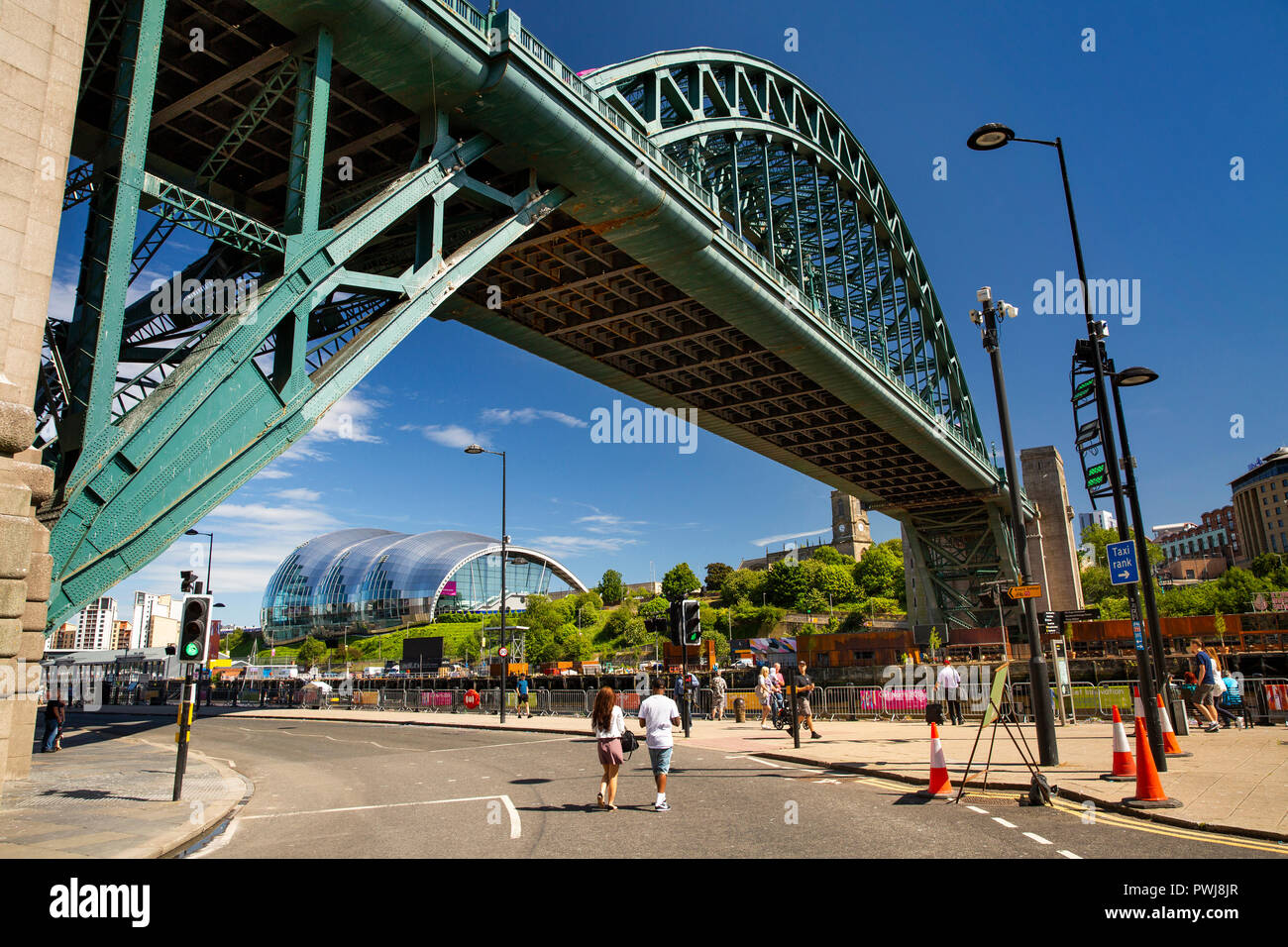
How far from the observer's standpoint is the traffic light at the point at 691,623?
738 inches

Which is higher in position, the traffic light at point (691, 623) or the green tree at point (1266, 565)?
the green tree at point (1266, 565)

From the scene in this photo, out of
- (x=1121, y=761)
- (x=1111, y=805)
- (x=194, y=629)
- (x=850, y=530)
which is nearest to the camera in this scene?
(x=1111, y=805)

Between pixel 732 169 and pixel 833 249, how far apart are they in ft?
65.5

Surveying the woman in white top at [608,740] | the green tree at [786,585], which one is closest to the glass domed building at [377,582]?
the green tree at [786,585]

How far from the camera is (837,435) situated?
5162 centimetres

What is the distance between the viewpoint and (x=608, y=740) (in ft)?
35.2

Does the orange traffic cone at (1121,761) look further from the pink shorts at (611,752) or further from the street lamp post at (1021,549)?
the pink shorts at (611,752)

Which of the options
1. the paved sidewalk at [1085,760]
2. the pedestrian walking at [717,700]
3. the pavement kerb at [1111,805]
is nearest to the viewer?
the pavement kerb at [1111,805]

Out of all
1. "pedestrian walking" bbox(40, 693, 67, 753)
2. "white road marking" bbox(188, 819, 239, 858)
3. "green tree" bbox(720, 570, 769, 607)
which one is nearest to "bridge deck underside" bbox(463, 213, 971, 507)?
"pedestrian walking" bbox(40, 693, 67, 753)

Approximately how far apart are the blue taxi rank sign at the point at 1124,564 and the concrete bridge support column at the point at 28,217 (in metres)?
14.9

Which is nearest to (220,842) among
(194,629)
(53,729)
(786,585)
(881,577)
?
(194,629)

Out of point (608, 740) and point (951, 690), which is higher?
point (608, 740)

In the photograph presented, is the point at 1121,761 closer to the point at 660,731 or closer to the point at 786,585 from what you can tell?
the point at 660,731

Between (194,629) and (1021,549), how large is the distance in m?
14.0
